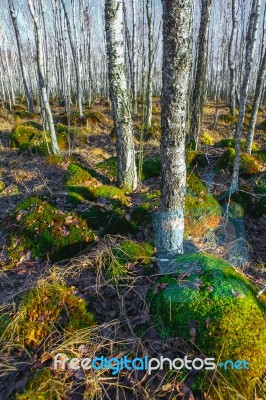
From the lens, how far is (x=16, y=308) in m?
2.63

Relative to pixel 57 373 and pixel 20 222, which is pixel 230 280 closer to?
pixel 57 373

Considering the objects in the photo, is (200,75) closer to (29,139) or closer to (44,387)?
(29,139)

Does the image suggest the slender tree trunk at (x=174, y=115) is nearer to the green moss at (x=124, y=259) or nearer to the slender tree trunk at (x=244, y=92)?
the green moss at (x=124, y=259)

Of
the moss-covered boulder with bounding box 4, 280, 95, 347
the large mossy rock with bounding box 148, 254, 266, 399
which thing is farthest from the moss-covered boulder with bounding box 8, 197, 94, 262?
the large mossy rock with bounding box 148, 254, 266, 399

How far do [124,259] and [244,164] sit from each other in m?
4.84

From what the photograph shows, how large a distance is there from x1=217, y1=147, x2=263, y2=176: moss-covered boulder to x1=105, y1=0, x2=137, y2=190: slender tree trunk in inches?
107

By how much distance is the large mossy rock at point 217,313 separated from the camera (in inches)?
82.7

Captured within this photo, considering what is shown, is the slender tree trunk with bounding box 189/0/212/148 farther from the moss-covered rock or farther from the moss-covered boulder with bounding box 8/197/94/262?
the moss-covered rock

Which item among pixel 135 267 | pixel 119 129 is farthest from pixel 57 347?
pixel 119 129

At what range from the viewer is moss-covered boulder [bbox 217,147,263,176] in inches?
259

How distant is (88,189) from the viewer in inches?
212

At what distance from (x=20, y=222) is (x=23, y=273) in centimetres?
104

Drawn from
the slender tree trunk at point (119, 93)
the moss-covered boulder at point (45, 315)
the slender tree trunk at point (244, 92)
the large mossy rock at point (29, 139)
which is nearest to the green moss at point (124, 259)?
the moss-covered boulder at point (45, 315)

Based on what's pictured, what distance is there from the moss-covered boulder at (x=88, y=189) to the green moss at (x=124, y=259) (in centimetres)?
176
